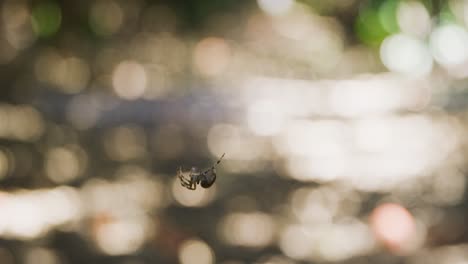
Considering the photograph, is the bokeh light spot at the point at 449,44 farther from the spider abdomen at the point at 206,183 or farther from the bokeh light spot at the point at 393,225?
the spider abdomen at the point at 206,183

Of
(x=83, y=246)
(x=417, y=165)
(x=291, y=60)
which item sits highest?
(x=291, y=60)

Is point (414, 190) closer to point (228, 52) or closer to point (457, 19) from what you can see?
point (457, 19)

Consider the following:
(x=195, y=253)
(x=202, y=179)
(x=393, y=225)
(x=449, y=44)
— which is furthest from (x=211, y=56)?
(x=202, y=179)

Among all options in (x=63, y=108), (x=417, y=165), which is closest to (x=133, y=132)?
(x=63, y=108)

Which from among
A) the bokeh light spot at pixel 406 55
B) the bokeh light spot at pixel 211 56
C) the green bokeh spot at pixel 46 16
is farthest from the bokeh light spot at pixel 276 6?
the green bokeh spot at pixel 46 16

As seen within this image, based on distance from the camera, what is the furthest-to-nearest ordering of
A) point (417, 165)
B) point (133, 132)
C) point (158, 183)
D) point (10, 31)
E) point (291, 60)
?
point (291, 60) < point (10, 31) < point (133, 132) < point (417, 165) < point (158, 183)

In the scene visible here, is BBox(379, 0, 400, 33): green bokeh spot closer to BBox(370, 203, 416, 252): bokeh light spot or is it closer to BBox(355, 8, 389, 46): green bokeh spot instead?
BBox(355, 8, 389, 46): green bokeh spot

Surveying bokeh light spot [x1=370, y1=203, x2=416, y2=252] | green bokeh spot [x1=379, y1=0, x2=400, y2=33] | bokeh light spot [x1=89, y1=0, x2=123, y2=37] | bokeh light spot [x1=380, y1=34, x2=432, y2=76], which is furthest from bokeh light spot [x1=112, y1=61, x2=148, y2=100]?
bokeh light spot [x1=370, y1=203, x2=416, y2=252]
